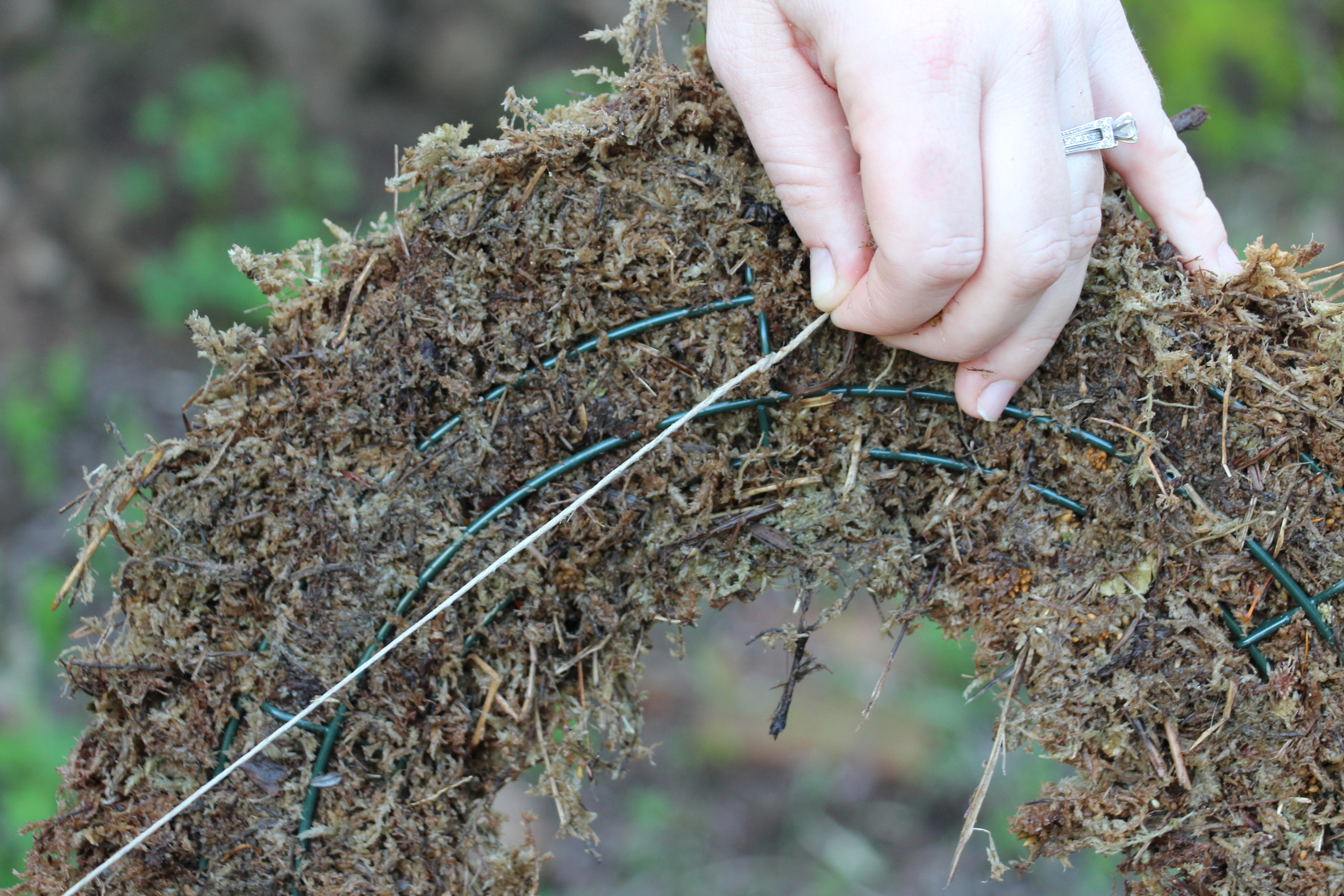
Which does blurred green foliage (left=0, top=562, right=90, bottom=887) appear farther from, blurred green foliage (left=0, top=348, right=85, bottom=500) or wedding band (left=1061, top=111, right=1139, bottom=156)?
wedding band (left=1061, top=111, right=1139, bottom=156)

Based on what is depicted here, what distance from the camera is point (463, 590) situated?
951 mm

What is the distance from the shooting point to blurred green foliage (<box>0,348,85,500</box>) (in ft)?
9.88

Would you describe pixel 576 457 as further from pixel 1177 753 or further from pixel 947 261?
pixel 1177 753

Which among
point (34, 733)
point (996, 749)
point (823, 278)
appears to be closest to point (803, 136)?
point (823, 278)

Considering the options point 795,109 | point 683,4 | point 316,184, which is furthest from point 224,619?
point 316,184

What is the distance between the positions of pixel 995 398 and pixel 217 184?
3.66 m

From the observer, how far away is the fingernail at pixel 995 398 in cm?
95

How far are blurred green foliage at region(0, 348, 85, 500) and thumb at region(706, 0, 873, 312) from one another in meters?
3.28

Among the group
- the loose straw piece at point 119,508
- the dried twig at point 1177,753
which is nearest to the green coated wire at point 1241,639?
the dried twig at point 1177,753

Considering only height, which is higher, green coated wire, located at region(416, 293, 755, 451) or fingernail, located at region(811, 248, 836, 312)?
green coated wire, located at region(416, 293, 755, 451)

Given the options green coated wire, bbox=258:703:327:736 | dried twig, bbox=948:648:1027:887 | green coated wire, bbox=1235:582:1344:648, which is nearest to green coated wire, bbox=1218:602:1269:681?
green coated wire, bbox=1235:582:1344:648

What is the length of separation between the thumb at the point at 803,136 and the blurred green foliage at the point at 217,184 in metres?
3.15

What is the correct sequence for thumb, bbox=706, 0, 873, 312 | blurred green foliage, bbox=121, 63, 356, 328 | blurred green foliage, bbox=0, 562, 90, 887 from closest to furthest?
thumb, bbox=706, 0, 873, 312
blurred green foliage, bbox=0, 562, 90, 887
blurred green foliage, bbox=121, 63, 356, 328

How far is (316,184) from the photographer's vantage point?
12.0 feet
